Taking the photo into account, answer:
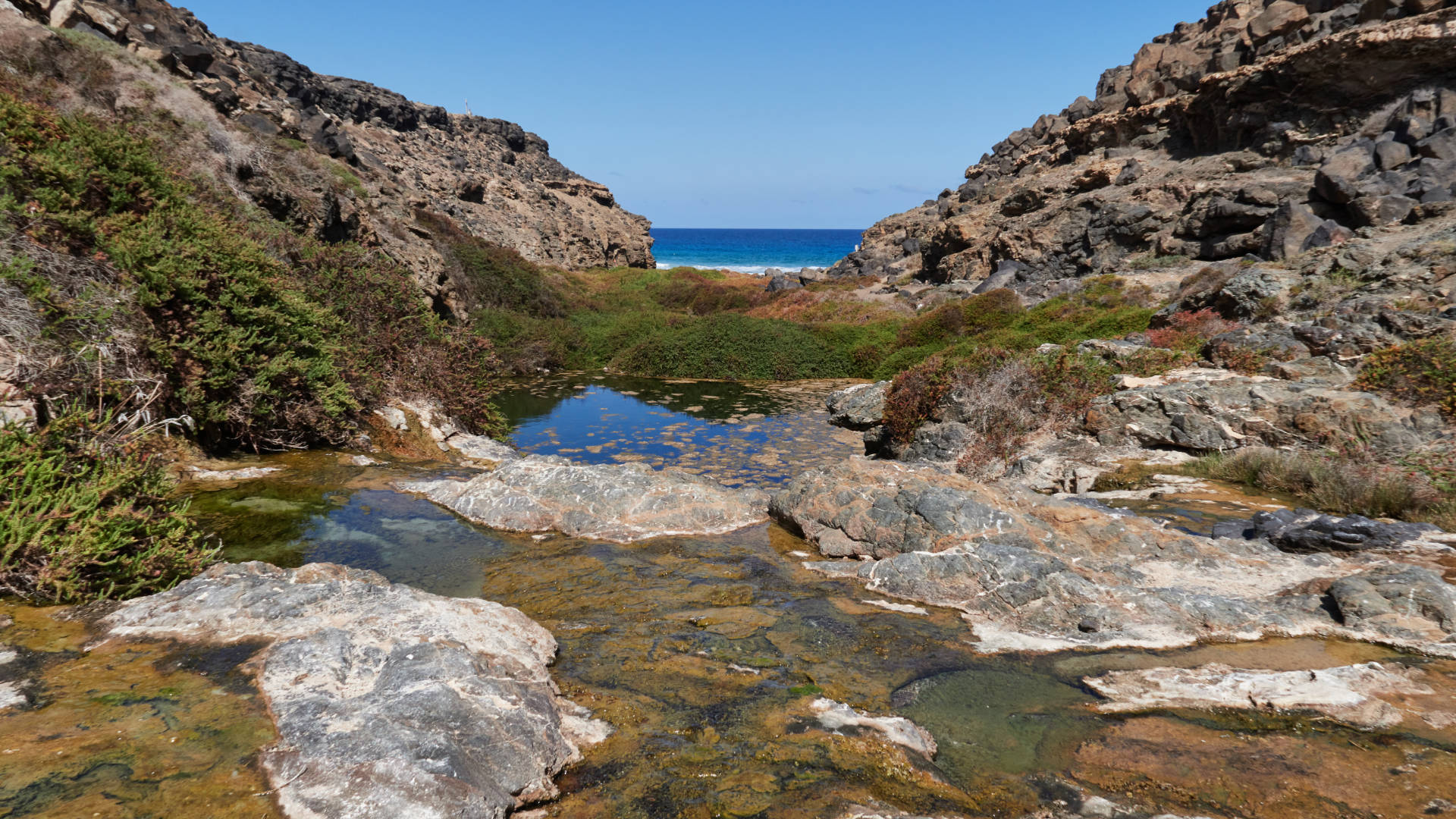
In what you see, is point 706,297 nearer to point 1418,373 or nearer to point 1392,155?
point 1392,155

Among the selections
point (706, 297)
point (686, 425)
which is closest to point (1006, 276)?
point (706, 297)

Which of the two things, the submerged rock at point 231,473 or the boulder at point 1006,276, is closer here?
the submerged rock at point 231,473

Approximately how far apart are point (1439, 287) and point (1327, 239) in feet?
26.9

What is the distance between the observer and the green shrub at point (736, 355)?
86.8 ft

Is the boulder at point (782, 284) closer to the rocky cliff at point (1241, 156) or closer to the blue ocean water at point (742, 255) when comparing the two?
the rocky cliff at point (1241, 156)

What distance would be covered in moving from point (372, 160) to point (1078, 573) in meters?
35.7

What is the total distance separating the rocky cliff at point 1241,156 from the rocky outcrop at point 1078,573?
1745cm

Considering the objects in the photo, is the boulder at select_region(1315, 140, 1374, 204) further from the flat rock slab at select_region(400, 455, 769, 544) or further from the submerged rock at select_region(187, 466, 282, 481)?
the submerged rock at select_region(187, 466, 282, 481)

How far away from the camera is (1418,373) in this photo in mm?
9156

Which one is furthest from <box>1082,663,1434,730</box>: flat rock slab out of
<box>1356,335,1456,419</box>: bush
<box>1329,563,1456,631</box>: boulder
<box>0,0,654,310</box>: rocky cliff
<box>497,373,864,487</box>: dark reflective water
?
<box>0,0,654,310</box>: rocky cliff

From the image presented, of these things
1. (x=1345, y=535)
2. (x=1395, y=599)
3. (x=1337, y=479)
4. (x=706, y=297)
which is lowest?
(x=1395, y=599)

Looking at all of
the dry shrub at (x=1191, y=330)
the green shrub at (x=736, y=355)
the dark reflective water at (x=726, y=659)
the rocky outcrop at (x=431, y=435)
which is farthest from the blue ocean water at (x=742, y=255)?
the dark reflective water at (x=726, y=659)

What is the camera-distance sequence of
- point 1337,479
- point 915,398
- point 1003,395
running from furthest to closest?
1. point 915,398
2. point 1003,395
3. point 1337,479

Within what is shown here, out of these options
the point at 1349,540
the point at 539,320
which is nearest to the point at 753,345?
the point at 539,320
